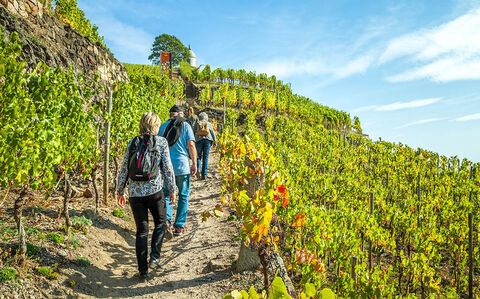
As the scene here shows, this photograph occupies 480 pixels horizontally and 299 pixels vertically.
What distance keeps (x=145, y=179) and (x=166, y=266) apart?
61.3 inches

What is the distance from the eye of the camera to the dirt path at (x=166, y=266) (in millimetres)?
3246

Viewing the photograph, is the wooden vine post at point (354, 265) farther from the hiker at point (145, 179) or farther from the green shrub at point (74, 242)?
the green shrub at point (74, 242)

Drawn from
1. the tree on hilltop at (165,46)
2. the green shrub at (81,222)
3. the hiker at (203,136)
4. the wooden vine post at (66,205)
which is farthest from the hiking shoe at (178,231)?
the tree on hilltop at (165,46)

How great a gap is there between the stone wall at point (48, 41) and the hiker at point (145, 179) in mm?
6511

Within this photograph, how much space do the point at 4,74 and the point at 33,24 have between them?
33.5 feet

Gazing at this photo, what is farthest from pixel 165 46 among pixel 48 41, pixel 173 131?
pixel 173 131

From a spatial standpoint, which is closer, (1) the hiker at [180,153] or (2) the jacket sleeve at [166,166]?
(2) the jacket sleeve at [166,166]

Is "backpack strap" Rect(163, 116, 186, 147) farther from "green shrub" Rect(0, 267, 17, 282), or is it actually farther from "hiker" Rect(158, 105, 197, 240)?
"green shrub" Rect(0, 267, 17, 282)

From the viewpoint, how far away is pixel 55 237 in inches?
145

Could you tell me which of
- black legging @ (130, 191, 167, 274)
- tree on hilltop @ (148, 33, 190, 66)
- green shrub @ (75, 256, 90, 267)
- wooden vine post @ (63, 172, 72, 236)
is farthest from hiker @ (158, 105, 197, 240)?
tree on hilltop @ (148, 33, 190, 66)

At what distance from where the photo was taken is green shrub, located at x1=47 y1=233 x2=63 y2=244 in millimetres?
3655

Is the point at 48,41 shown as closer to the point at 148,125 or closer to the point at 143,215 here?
the point at 148,125

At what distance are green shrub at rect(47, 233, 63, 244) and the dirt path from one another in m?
0.27

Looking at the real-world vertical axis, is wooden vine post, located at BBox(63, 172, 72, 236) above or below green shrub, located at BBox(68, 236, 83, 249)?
above
